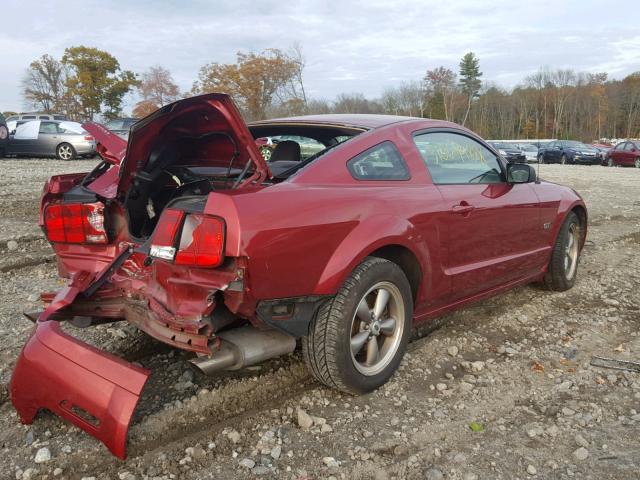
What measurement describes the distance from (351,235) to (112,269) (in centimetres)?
133

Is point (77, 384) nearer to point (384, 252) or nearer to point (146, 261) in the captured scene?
point (146, 261)

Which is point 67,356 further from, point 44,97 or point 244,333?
point 44,97

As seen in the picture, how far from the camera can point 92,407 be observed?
2.16 metres

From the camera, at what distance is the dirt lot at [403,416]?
2170 mm

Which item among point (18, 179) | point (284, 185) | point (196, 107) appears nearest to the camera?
point (284, 185)

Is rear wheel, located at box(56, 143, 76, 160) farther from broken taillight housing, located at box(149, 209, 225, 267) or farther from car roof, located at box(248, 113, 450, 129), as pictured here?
broken taillight housing, located at box(149, 209, 225, 267)

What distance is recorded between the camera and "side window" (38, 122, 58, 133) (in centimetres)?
1667

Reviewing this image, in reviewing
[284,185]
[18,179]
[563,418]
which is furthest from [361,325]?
[18,179]

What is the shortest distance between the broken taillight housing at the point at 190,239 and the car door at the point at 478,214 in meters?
1.56

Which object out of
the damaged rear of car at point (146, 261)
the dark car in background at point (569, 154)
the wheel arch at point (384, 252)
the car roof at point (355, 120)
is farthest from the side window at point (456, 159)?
the dark car in background at point (569, 154)

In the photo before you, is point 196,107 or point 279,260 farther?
point 196,107

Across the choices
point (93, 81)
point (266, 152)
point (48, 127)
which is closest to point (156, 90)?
point (93, 81)

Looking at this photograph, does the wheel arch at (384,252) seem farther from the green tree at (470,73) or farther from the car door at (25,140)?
the green tree at (470,73)

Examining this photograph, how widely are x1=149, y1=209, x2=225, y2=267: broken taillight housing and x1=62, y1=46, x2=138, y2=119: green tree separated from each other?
46839 mm
